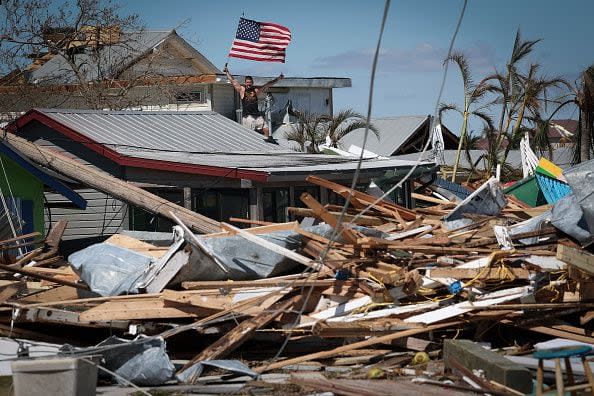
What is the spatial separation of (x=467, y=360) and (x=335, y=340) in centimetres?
247

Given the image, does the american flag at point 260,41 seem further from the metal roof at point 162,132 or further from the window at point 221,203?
the window at point 221,203

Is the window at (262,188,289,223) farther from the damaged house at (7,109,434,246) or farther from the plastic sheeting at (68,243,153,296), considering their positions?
the plastic sheeting at (68,243,153,296)

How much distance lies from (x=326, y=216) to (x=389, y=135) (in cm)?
3041

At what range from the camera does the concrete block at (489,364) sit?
8.93 meters

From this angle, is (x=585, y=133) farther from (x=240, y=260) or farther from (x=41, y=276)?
(x=41, y=276)

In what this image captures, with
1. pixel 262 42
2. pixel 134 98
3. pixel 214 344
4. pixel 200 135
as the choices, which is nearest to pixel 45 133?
pixel 200 135

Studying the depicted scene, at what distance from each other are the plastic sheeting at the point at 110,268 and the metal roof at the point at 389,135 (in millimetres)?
26314

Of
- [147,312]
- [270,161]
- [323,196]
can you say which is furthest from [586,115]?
[147,312]

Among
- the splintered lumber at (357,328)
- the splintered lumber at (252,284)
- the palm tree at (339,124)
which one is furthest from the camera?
the palm tree at (339,124)

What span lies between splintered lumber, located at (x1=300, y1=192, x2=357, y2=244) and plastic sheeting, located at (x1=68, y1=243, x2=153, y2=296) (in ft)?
7.92

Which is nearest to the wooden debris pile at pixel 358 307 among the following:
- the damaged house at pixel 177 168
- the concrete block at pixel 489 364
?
the concrete block at pixel 489 364

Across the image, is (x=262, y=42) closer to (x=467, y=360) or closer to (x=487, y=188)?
(x=487, y=188)

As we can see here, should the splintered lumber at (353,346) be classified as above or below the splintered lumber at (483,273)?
below

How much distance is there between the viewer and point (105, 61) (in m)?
37.9
